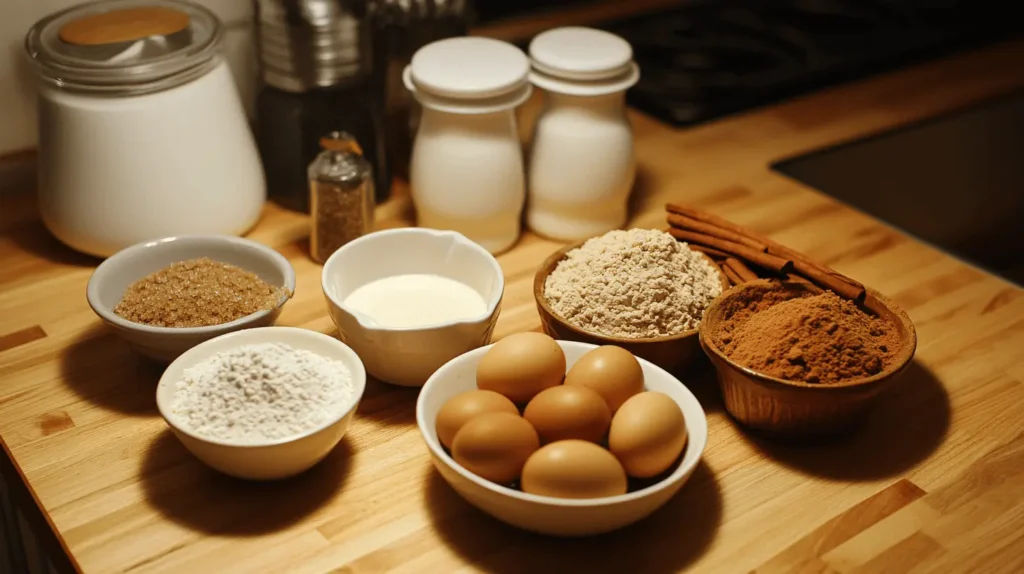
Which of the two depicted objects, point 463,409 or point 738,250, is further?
point 738,250

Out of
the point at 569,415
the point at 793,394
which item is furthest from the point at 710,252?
the point at 569,415

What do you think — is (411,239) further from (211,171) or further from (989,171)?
(989,171)

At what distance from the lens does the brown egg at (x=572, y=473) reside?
0.81m

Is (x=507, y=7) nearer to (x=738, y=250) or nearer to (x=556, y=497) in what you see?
(x=738, y=250)

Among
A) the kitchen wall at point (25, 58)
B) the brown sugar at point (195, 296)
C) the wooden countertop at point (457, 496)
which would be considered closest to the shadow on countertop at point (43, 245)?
the wooden countertop at point (457, 496)

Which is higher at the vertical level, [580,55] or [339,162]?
[580,55]

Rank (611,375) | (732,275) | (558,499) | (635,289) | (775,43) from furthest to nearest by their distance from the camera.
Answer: (775,43)
(732,275)
(635,289)
(611,375)
(558,499)

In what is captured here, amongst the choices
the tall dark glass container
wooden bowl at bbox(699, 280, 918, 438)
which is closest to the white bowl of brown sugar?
the tall dark glass container

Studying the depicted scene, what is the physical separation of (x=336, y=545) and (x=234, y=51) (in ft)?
2.62

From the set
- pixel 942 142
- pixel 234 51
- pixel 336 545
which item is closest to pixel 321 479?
pixel 336 545

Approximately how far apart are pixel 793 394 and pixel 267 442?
47cm

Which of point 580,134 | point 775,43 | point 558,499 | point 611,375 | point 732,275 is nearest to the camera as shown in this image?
point 558,499

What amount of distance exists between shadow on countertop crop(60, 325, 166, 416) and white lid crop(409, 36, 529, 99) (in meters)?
0.44

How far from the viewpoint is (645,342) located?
1.00 meters
